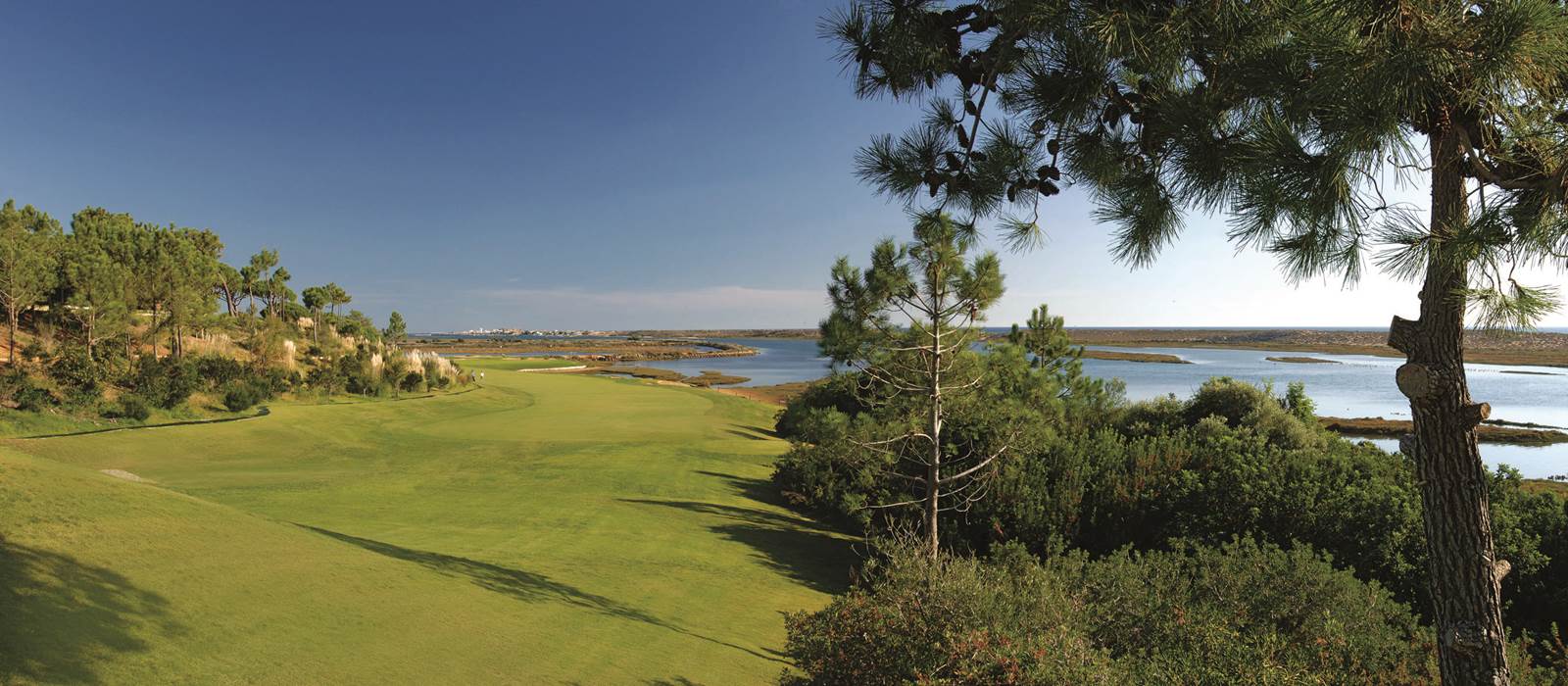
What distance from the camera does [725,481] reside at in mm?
12312

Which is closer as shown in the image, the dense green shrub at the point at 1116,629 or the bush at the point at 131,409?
the dense green shrub at the point at 1116,629

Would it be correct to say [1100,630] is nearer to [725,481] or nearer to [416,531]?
[416,531]

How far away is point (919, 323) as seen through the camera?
7.76m

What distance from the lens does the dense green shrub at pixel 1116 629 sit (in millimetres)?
3254

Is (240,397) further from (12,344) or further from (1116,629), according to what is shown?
(1116,629)

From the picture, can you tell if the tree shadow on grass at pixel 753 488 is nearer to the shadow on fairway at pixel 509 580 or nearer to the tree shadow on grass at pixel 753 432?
the shadow on fairway at pixel 509 580

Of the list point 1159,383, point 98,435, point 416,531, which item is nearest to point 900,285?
point 416,531

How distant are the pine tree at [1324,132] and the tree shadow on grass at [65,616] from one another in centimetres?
475

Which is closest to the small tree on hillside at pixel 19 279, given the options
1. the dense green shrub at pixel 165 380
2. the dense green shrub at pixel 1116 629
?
the dense green shrub at pixel 165 380

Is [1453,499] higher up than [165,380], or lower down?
higher up

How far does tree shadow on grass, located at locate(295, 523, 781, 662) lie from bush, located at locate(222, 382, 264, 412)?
1357 centimetres

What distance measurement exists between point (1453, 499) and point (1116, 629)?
210 cm

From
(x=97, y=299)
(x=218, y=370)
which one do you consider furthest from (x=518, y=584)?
(x=97, y=299)

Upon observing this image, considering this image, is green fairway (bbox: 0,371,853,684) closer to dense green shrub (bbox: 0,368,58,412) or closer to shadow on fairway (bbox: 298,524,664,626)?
shadow on fairway (bbox: 298,524,664,626)
